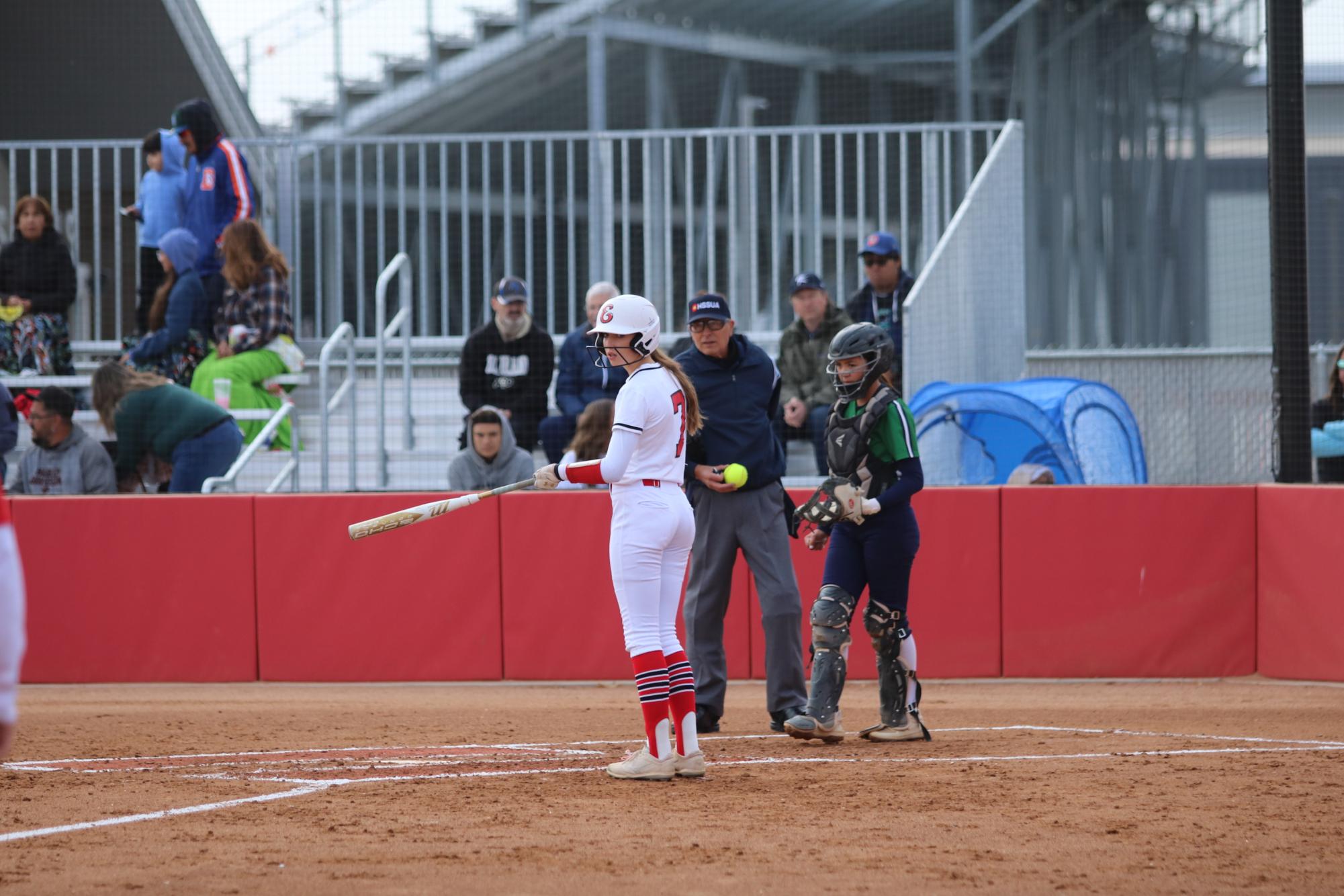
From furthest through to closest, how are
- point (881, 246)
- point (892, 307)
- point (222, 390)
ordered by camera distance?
1. point (222, 390)
2. point (892, 307)
3. point (881, 246)

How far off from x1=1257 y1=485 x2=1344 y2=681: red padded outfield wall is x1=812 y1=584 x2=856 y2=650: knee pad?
4.13 meters

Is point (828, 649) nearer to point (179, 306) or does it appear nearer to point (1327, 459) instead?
point (1327, 459)

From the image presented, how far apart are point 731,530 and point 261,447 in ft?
17.1

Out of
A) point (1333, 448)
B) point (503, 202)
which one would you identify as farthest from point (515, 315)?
point (1333, 448)

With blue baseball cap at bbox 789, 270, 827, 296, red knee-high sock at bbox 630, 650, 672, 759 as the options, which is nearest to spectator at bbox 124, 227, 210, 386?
blue baseball cap at bbox 789, 270, 827, 296

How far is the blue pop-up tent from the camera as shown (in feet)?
38.1

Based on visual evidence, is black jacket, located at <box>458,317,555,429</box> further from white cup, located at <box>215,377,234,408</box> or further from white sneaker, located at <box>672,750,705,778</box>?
white sneaker, located at <box>672,750,705,778</box>

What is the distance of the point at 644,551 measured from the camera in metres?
6.74

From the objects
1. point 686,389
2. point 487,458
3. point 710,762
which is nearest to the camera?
point 686,389

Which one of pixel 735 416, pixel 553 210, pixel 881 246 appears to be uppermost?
pixel 553 210

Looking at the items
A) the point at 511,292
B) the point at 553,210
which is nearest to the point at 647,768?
the point at 511,292

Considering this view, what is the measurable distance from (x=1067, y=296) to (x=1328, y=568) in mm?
6969

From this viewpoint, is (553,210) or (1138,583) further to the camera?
(553,210)

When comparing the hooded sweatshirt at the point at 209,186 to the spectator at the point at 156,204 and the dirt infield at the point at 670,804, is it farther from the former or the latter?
the dirt infield at the point at 670,804
